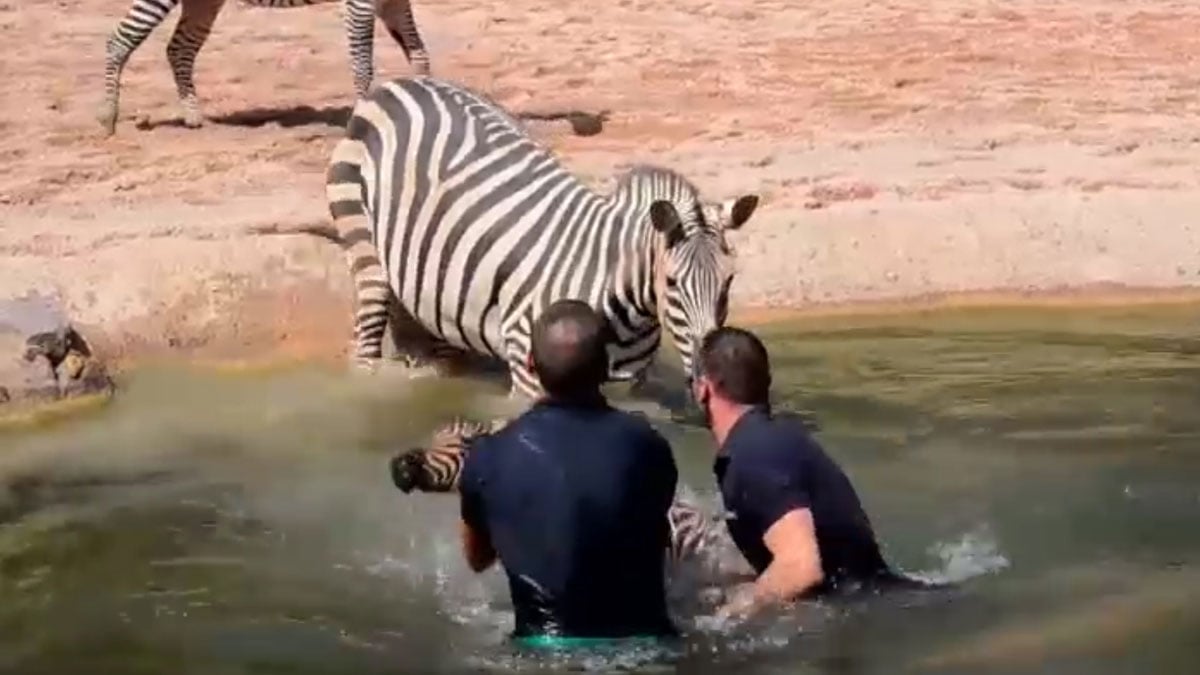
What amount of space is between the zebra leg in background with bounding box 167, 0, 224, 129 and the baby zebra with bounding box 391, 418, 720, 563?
837 cm

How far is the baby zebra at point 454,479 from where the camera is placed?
19.2ft

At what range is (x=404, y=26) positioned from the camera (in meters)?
14.9

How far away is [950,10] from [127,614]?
12590mm

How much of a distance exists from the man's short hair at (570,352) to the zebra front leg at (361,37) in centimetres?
927

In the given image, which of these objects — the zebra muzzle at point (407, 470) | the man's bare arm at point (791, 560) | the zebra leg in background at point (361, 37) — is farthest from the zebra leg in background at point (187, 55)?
the man's bare arm at point (791, 560)

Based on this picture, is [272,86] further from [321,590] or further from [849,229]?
[321,590]

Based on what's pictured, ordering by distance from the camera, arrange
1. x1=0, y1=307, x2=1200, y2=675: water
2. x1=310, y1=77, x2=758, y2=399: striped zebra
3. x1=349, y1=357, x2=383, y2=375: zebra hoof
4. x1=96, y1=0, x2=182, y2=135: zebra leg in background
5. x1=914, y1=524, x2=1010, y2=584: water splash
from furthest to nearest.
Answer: x1=96, y1=0, x2=182, y2=135: zebra leg in background → x1=349, y1=357, x2=383, y2=375: zebra hoof → x1=310, y1=77, x2=758, y2=399: striped zebra → x1=914, y1=524, x2=1010, y2=584: water splash → x1=0, y1=307, x2=1200, y2=675: water

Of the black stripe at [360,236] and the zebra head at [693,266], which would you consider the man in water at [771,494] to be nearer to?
the zebra head at [693,266]

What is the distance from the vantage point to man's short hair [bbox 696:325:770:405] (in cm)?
584

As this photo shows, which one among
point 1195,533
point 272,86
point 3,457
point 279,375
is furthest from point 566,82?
Answer: point 1195,533

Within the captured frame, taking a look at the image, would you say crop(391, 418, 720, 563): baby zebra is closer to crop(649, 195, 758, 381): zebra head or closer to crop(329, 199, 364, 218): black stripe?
crop(649, 195, 758, 381): zebra head

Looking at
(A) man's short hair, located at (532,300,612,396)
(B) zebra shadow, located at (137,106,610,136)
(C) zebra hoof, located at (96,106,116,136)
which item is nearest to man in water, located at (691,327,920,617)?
(A) man's short hair, located at (532,300,612,396)

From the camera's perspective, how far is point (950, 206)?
12.1 m

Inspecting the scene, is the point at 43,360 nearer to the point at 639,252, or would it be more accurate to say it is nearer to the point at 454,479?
the point at 639,252
